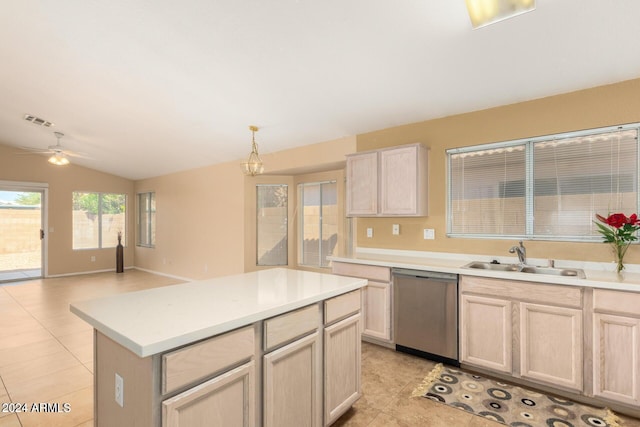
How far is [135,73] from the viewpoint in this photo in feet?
10.6

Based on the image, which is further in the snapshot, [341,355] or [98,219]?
[98,219]

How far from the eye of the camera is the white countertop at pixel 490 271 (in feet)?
7.18

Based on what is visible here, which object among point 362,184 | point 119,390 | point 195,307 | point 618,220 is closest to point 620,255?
point 618,220

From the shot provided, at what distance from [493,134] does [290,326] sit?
2782mm

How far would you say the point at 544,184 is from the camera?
2.91 meters

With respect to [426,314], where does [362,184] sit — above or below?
above

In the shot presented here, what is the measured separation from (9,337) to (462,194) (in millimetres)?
Result: 5346

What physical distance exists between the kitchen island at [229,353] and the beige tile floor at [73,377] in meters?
0.38

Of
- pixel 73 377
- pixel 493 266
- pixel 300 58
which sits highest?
pixel 300 58

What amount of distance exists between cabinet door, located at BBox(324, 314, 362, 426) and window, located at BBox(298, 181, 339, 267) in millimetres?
2818

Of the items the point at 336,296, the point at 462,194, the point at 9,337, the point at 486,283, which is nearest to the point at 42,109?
the point at 9,337

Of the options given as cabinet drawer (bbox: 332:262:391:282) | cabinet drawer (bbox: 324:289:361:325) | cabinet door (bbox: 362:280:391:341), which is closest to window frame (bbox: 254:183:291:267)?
cabinet drawer (bbox: 332:262:391:282)

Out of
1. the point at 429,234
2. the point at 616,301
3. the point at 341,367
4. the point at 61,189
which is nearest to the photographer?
the point at 341,367

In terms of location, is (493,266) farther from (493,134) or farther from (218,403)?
(218,403)
